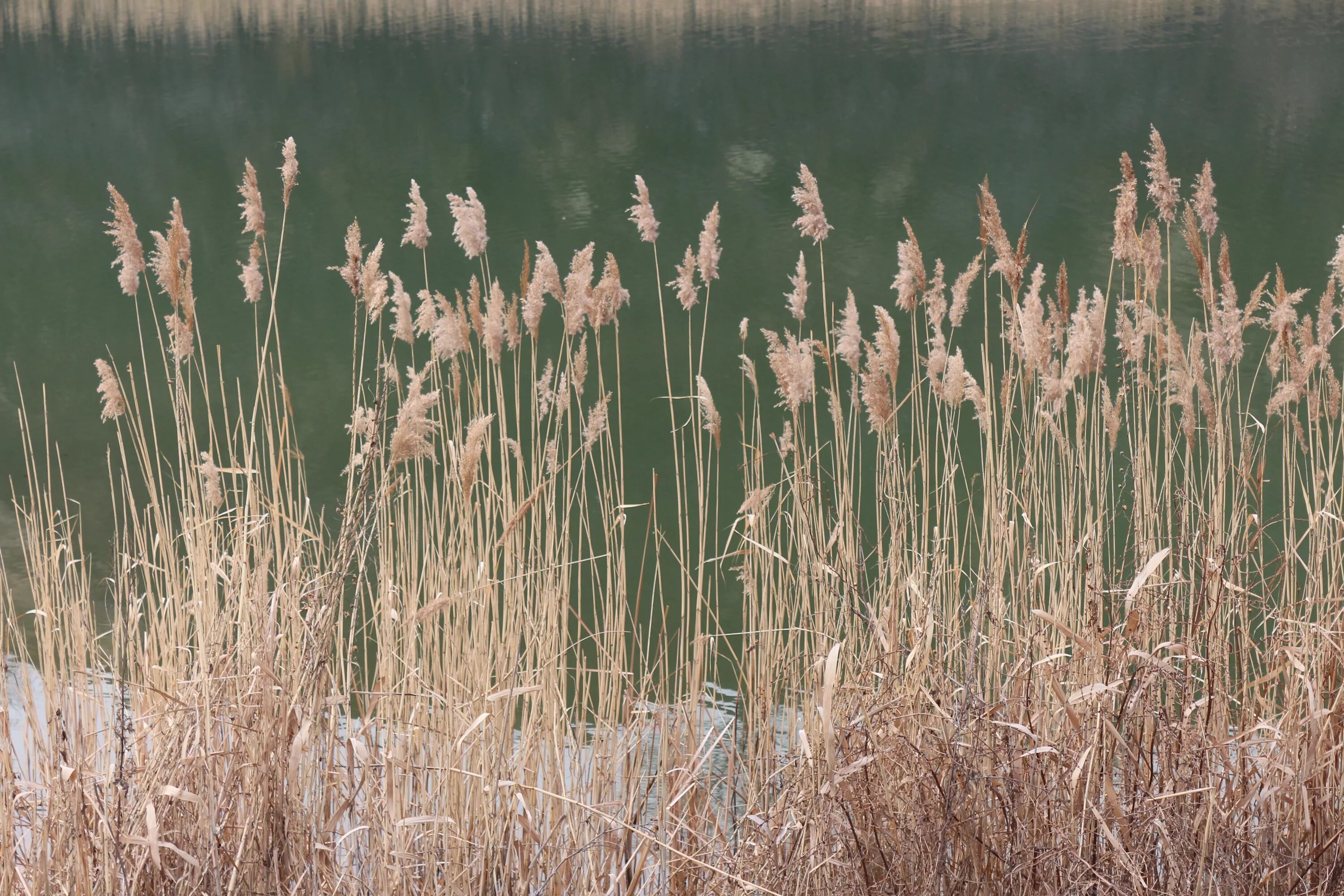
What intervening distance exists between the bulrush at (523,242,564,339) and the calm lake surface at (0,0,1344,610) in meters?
3.99

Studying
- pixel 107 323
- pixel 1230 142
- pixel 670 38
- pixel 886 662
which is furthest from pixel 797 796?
pixel 670 38

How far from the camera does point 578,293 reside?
2.27m

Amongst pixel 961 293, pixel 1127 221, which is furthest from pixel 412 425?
pixel 1127 221

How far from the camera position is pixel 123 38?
26.3 m

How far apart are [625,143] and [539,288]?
15.7 meters

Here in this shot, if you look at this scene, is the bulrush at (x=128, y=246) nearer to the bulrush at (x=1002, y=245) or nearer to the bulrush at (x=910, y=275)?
the bulrush at (x=1002, y=245)

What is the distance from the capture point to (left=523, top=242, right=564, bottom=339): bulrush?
227 centimetres

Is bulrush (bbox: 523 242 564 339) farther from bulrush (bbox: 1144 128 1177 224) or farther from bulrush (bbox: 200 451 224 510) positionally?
bulrush (bbox: 1144 128 1177 224)

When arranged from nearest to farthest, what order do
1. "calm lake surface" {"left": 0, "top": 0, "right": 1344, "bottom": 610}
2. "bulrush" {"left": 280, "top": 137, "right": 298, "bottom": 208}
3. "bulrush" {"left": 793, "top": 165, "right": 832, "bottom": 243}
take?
"bulrush" {"left": 280, "top": 137, "right": 298, "bottom": 208}, "bulrush" {"left": 793, "top": 165, "right": 832, "bottom": 243}, "calm lake surface" {"left": 0, "top": 0, "right": 1344, "bottom": 610}

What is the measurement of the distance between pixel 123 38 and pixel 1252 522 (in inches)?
1116

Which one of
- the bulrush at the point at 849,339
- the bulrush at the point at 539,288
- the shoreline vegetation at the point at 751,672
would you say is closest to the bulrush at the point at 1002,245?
the shoreline vegetation at the point at 751,672

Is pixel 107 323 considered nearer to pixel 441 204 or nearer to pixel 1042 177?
pixel 441 204

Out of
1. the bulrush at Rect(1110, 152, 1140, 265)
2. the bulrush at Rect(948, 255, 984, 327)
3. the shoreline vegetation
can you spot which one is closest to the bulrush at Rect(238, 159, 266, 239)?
the shoreline vegetation

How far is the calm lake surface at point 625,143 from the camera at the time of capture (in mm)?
10469
